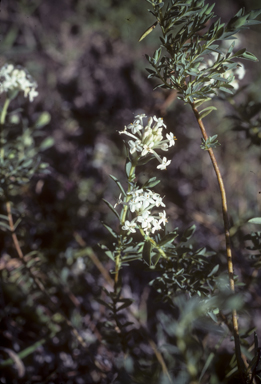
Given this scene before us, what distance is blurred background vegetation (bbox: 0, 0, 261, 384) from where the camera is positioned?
2611 millimetres

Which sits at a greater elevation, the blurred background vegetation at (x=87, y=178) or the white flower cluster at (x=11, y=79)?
the white flower cluster at (x=11, y=79)

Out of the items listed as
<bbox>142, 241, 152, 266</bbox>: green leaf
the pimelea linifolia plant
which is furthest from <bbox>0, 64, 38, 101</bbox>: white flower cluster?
<bbox>142, 241, 152, 266</bbox>: green leaf

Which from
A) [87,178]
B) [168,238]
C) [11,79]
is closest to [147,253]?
[168,238]

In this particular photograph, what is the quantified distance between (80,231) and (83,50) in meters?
2.90

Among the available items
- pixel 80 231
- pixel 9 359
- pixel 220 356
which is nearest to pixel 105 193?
pixel 80 231

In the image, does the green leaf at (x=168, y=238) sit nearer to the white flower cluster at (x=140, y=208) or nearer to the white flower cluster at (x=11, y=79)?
the white flower cluster at (x=140, y=208)

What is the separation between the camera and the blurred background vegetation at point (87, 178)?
8.57ft

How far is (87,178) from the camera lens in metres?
3.47

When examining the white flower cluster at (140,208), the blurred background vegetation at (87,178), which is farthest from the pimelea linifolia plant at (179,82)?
the blurred background vegetation at (87,178)

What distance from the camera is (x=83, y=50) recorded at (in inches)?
165

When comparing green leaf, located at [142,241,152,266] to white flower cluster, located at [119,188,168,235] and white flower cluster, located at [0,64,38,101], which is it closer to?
white flower cluster, located at [119,188,168,235]

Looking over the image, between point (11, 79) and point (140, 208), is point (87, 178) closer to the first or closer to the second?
point (11, 79)

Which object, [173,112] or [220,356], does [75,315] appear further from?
[173,112]

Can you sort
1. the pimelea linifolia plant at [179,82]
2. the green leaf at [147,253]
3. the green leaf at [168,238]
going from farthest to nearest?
the green leaf at [168,238]
the green leaf at [147,253]
the pimelea linifolia plant at [179,82]
